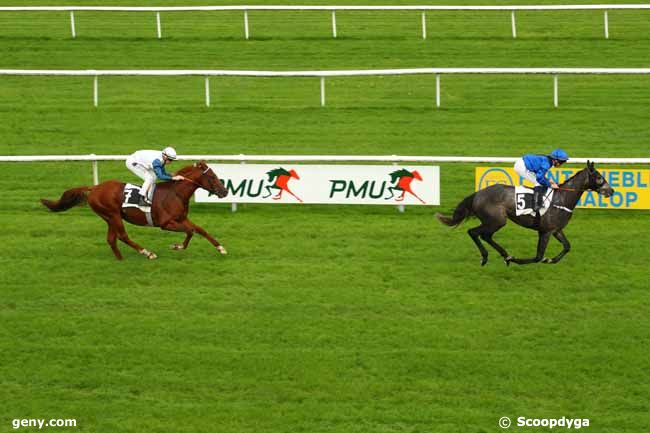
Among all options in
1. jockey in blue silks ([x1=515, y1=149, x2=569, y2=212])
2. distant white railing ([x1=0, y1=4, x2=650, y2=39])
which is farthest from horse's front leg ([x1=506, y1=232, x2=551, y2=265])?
distant white railing ([x1=0, y1=4, x2=650, y2=39])

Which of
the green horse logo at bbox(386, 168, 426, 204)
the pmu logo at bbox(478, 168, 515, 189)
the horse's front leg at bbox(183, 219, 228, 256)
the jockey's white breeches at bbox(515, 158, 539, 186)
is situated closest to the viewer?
the jockey's white breeches at bbox(515, 158, 539, 186)

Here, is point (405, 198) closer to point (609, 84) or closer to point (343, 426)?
point (343, 426)

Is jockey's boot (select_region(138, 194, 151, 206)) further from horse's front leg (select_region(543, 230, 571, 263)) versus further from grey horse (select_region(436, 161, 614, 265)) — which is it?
horse's front leg (select_region(543, 230, 571, 263))

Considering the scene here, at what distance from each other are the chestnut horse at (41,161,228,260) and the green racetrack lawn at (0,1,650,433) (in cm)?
36

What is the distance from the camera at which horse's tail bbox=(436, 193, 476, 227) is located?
48.4ft

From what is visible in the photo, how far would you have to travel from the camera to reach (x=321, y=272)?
14633 mm

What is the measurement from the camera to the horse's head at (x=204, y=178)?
15.1 metres

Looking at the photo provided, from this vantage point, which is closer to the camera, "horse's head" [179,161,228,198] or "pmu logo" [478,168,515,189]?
"horse's head" [179,161,228,198]

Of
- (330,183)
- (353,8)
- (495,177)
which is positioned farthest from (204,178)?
(353,8)

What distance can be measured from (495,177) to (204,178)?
4.39 meters

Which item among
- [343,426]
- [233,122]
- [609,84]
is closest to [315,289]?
[343,426]

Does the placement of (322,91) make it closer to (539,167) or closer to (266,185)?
(266,185)

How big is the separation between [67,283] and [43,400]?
10.2 ft

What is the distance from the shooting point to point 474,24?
26141mm
